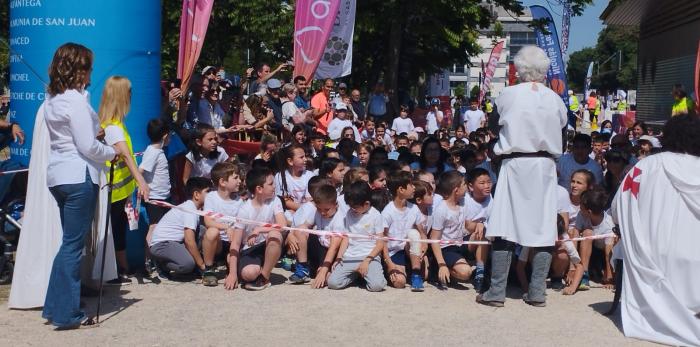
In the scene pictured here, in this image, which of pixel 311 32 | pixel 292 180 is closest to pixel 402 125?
pixel 311 32

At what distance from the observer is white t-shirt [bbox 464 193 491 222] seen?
8.52 m

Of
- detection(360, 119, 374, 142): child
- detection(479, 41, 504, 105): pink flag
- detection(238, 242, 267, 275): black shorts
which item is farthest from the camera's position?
detection(479, 41, 504, 105): pink flag

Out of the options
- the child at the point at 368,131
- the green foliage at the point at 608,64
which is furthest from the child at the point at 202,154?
the green foliage at the point at 608,64

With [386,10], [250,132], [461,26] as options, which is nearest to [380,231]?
[250,132]

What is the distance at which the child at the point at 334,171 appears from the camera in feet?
31.0

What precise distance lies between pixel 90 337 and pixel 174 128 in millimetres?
3853

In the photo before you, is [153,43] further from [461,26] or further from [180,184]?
[461,26]

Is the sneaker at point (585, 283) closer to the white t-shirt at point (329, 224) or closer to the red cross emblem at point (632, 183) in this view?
the red cross emblem at point (632, 183)

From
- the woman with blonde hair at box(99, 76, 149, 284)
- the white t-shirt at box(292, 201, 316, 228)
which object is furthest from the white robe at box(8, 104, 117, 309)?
the white t-shirt at box(292, 201, 316, 228)

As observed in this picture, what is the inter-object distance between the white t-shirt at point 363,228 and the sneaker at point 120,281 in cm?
193

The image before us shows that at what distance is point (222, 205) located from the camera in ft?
27.2

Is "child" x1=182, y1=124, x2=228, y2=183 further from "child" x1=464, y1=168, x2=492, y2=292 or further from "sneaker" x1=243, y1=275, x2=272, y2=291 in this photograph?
"child" x1=464, y1=168, x2=492, y2=292

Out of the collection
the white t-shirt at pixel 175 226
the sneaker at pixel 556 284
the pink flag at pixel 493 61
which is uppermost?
the pink flag at pixel 493 61

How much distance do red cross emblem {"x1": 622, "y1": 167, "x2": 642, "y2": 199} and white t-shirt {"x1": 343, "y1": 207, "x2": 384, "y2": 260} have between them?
2281 millimetres
